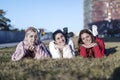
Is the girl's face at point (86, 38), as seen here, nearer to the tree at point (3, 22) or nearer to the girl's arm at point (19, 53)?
the girl's arm at point (19, 53)

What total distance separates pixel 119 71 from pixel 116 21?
153 metres

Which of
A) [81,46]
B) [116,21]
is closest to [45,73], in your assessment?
[81,46]

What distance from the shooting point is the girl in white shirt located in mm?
10305

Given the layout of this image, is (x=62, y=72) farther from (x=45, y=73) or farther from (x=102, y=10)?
(x=102, y=10)

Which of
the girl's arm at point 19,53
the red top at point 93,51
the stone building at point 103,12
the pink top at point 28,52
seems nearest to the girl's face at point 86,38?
the red top at point 93,51

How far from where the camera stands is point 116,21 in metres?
158

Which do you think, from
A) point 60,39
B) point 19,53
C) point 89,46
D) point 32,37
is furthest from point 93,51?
point 19,53

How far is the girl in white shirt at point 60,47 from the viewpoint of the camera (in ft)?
33.8

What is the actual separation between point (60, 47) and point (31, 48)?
3.35 ft

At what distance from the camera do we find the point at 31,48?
9.83 m

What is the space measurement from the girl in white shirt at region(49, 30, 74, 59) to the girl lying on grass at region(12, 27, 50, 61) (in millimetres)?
506

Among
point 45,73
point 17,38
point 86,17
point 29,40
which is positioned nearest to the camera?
point 45,73

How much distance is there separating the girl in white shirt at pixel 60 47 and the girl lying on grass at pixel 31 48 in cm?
51

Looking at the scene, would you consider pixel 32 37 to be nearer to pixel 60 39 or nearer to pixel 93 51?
pixel 60 39
